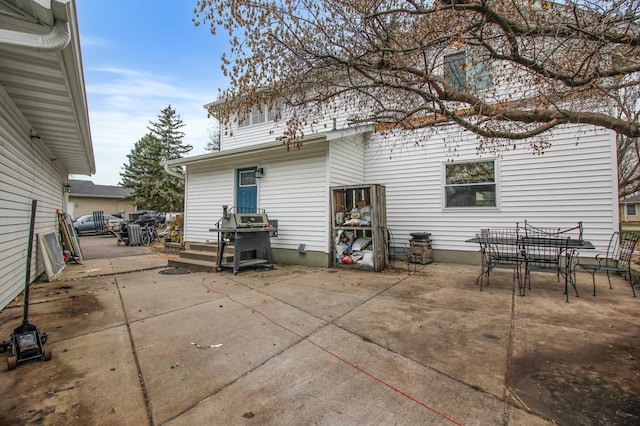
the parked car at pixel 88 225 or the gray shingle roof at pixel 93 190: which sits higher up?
the gray shingle roof at pixel 93 190

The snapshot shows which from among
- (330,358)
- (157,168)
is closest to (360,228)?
(330,358)

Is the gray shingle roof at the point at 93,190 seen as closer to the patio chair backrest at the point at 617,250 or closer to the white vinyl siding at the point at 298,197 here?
the white vinyl siding at the point at 298,197

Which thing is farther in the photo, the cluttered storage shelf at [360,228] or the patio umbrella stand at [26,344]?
the cluttered storage shelf at [360,228]

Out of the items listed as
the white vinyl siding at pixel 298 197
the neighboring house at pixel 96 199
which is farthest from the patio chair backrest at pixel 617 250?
the neighboring house at pixel 96 199

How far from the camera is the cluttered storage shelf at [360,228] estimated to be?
6.59m

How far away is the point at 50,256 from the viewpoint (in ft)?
20.1

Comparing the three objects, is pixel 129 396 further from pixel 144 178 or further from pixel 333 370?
pixel 144 178

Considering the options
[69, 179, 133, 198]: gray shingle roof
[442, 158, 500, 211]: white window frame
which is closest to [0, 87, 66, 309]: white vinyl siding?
[442, 158, 500, 211]: white window frame

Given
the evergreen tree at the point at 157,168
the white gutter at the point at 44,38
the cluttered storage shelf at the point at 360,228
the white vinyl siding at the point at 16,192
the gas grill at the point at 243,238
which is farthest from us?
the evergreen tree at the point at 157,168

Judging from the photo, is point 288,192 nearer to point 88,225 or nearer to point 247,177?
point 247,177

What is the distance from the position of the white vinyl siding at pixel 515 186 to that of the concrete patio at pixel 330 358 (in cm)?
196

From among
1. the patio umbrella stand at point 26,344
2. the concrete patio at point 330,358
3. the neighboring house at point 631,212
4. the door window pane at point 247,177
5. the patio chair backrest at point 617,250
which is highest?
the door window pane at point 247,177

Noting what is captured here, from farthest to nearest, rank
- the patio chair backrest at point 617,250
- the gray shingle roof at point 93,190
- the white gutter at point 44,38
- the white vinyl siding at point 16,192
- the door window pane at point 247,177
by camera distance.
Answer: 1. the gray shingle roof at point 93,190
2. the door window pane at point 247,177
3. the patio chair backrest at point 617,250
4. the white vinyl siding at point 16,192
5. the white gutter at point 44,38

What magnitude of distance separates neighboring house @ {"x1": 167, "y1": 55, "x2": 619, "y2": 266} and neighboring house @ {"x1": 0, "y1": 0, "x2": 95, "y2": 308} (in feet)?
8.59
